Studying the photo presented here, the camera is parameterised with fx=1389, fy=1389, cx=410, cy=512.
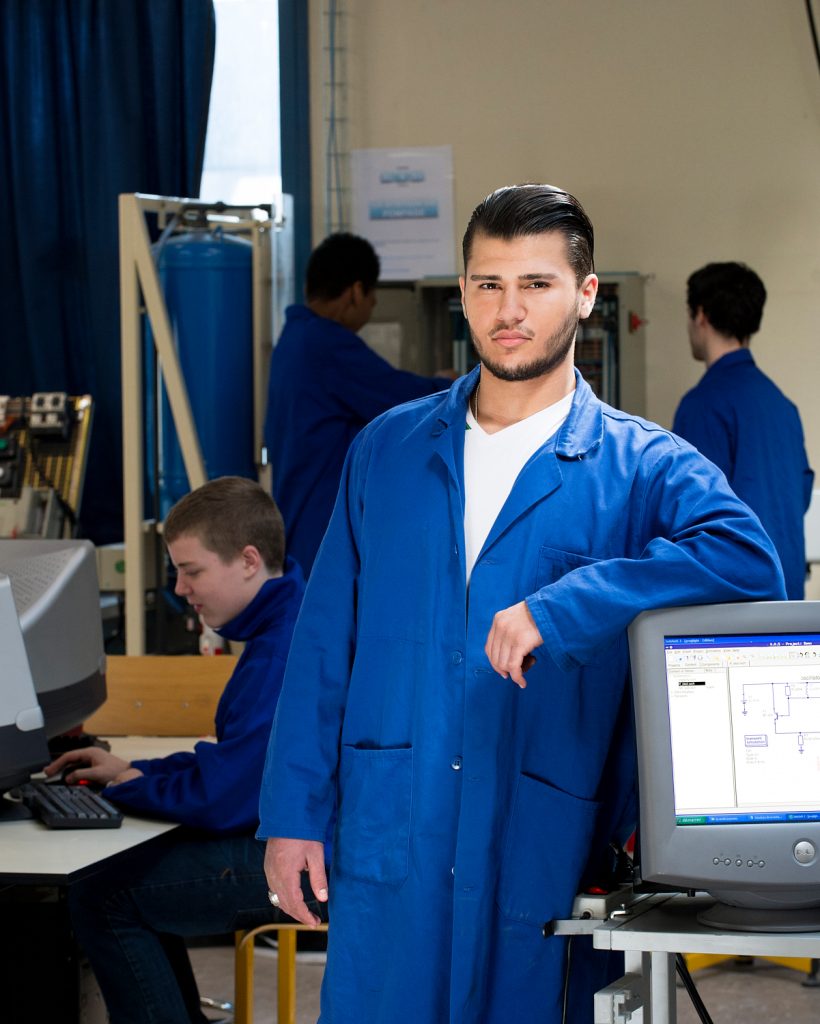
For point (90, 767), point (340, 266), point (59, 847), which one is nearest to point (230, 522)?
point (90, 767)

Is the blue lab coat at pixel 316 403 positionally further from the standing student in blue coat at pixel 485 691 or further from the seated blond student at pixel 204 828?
the standing student in blue coat at pixel 485 691

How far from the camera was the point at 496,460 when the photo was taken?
160 centimetres

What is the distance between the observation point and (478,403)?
1.65 m

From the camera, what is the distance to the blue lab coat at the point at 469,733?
58.2 inches

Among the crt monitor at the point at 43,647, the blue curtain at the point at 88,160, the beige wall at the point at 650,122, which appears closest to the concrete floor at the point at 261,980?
the crt monitor at the point at 43,647

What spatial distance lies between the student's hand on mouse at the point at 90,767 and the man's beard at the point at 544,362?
111cm

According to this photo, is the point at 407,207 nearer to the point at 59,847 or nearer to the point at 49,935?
the point at 49,935

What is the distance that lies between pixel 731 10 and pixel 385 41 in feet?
3.59

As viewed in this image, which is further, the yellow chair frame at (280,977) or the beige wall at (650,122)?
the beige wall at (650,122)

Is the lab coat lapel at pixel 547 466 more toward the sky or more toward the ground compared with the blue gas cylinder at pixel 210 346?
more toward the ground

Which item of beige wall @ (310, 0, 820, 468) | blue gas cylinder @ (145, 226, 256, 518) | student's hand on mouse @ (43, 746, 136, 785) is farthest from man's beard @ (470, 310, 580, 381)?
beige wall @ (310, 0, 820, 468)

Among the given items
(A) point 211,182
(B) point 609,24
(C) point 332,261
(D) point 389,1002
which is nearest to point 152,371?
(C) point 332,261

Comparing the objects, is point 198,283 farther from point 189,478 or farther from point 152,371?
point 189,478

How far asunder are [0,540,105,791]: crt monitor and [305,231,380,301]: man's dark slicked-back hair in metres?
1.41
